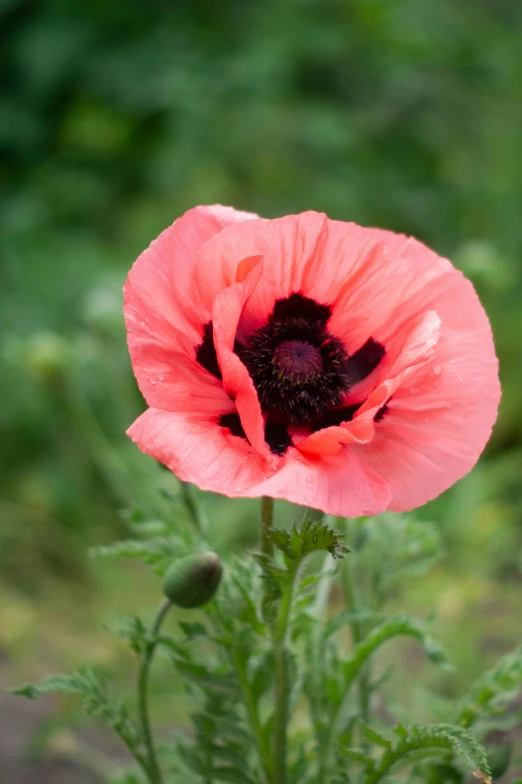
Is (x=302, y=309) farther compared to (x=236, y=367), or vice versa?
(x=302, y=309)

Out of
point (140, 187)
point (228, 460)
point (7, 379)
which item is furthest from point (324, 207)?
point (228, 460)

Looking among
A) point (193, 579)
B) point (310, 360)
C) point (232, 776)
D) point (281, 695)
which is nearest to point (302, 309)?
point (310, 360)

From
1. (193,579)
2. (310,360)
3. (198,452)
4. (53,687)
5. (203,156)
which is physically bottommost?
(53,687)

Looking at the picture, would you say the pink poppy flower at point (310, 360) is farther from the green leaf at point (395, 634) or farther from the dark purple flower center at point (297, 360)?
the green leaf at point (395, 634)

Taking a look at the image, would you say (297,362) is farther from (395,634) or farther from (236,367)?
(395,634)

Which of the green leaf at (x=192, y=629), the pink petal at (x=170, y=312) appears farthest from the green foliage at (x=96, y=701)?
the pink petal at (x=170, y=312)

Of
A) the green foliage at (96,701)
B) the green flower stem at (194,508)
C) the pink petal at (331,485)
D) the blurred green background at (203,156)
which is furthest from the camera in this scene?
the blurred green background at (203,156)

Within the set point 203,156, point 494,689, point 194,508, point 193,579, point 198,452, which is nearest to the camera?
point 198,452
